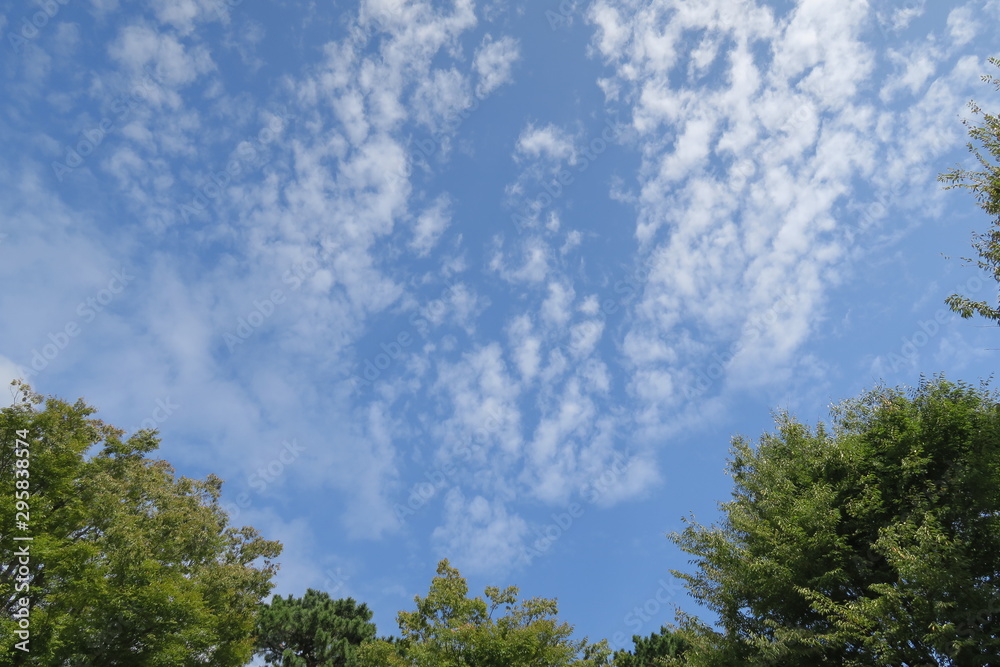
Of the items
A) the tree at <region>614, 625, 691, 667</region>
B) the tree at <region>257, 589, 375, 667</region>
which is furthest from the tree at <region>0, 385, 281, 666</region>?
the tree at <region>614, 625, 691, 667</region>

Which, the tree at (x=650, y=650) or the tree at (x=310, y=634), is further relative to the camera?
the tree at (x=310, y=634)

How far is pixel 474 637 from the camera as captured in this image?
18.9m

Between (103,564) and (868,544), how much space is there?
23166 mm

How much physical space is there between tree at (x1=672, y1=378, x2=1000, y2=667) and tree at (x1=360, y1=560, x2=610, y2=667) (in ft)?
17.3

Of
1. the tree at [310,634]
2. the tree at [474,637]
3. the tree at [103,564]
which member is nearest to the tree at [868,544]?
the tree at [474,637]

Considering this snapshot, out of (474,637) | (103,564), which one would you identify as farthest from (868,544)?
(103,564)

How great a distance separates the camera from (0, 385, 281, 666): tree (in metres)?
16.8

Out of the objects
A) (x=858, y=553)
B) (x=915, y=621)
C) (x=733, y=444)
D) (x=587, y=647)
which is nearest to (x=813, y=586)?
(x=858, y=553)

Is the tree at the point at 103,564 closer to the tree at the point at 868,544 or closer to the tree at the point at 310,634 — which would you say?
the tree at the point at 310,634

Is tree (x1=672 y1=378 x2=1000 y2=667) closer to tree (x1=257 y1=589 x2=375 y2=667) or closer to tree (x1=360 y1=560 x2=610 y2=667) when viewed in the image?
tree (x1=360 y1=560 x2=610 y2=667)

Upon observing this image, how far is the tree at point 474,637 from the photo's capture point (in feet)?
61.7

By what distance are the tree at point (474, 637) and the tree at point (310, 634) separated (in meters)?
5.16

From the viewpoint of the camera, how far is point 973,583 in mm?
11805

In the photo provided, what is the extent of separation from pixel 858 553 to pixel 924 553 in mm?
3419
